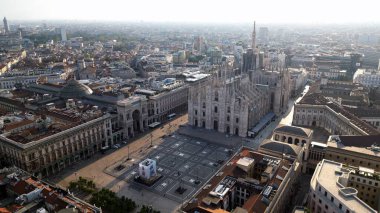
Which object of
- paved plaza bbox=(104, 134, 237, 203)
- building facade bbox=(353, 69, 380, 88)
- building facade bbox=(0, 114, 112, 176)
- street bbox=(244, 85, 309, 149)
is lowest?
paved plaza bbox=(104, 134, 237, 203)

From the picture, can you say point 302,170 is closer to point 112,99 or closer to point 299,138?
point 299,138

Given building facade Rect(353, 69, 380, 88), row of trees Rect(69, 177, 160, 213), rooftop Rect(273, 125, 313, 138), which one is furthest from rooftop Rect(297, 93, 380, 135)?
row of trees Rect(69, 177, 160, 213)

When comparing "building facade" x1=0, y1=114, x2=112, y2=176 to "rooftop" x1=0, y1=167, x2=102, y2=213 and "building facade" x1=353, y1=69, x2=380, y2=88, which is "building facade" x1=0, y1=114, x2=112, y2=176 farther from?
"building facade" x1=353, y1=69, x2=380, y2=88

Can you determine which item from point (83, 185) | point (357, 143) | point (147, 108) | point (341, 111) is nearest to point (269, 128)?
point (341, 111)

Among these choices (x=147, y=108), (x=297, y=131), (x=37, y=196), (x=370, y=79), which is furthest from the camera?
(x=370, y=79)

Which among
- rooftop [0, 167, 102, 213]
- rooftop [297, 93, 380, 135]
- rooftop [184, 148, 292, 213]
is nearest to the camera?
rooftop [0, 167, 102, 213]

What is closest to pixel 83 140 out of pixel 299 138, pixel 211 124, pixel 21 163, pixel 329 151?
pixel 21 163

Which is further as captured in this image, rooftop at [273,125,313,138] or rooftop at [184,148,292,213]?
rooftop at [273,125,313,138]

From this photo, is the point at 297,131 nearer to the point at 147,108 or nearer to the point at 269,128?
the point at 269,128
